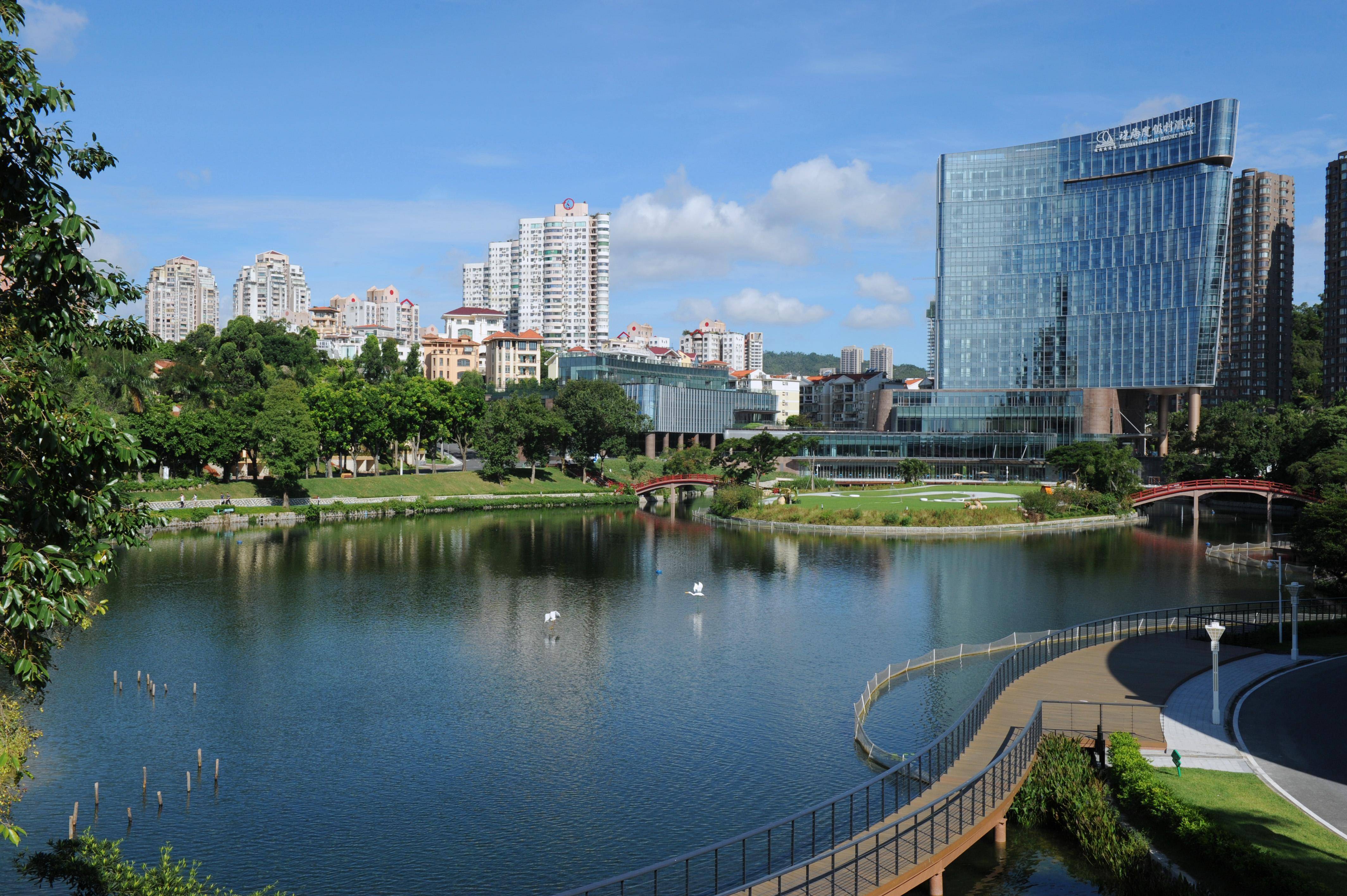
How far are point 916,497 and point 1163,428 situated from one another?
212 feet

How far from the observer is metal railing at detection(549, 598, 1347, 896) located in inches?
899

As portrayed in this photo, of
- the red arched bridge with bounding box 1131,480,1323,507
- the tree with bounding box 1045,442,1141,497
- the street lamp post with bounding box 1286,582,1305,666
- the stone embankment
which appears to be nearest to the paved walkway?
the street lamp post with bounding box 1286,582,1305,666

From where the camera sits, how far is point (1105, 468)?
115 m

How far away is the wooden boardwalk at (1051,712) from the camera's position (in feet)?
74.0

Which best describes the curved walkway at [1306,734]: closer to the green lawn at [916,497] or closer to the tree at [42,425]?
the tree at [42,425]

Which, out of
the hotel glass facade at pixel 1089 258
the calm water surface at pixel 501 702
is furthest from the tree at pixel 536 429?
the hotel glass facade at pixel 1089 258

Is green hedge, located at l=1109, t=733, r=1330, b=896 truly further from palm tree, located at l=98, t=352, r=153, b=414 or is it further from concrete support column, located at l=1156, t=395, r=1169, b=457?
concrete support column, located at l=1156, t=395, r=1169, b=457

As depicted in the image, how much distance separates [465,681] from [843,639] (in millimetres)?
19761

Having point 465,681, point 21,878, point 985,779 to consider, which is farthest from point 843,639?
point 21,878

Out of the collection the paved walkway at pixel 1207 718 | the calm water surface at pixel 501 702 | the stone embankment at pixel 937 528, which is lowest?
the calm water surface at pixel 501 702

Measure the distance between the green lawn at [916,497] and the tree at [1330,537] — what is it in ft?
161

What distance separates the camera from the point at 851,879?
73.0ft

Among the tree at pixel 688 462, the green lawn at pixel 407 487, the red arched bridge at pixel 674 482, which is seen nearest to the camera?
the green lawn at pixel 407 487

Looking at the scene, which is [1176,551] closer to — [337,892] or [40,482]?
[337,892]
